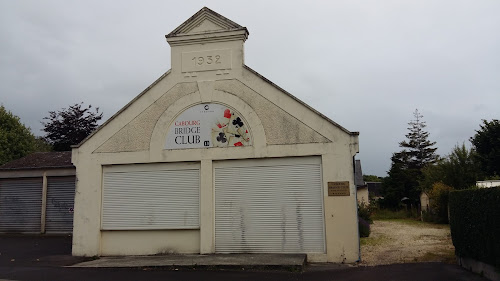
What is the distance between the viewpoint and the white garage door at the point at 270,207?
11.9 meters

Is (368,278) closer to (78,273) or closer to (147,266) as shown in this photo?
(147,266)

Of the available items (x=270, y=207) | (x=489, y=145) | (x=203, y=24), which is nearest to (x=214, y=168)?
(x=270, y=207)

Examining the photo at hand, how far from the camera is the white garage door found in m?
11.9

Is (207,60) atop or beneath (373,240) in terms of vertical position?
atop

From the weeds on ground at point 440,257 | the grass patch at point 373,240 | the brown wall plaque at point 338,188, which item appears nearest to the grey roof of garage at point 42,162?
the brown wall plaque at point 338,188

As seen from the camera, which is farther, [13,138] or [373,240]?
[13,138]

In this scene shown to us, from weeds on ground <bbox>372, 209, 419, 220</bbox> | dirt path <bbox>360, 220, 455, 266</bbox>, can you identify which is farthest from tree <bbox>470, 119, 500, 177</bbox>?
dirt path <bbox>360, 220, 455, 266</bbox>

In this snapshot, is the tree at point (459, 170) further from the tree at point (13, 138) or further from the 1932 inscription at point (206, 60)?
the tree at point (13, 138)

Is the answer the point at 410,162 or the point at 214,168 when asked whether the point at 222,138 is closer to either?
the point at 214,168

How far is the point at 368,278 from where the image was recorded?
9.41m

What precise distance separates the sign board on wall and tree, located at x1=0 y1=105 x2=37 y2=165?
940 inches

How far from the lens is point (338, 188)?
11.7 m

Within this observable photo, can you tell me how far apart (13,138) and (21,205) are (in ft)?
45.2

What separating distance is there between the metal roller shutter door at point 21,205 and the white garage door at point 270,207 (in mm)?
12978
